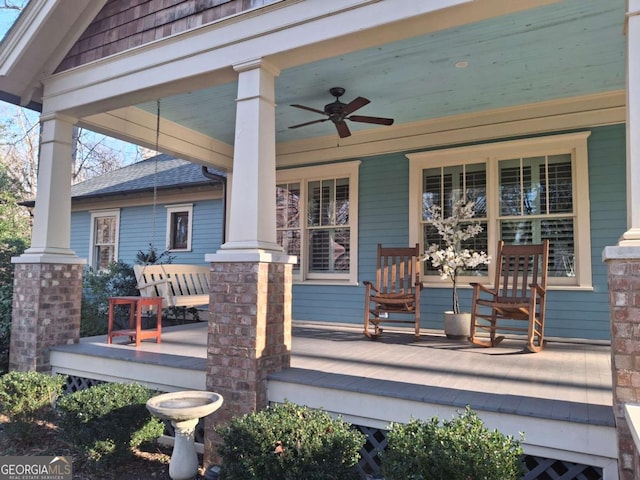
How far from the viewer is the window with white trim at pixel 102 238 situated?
9.20m

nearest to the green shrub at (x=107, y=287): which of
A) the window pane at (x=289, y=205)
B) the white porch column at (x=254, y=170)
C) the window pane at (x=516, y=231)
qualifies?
the window pane at (x=289, y=205)

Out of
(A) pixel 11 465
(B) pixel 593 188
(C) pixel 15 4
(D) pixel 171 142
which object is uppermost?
(C) pixel 15 4

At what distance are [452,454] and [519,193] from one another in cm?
386

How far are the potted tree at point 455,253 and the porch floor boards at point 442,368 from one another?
228 millimetres

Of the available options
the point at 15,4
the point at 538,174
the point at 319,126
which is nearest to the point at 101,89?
the point at 319,126

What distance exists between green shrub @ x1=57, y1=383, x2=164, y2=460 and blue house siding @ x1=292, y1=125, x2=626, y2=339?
3066 millimetres

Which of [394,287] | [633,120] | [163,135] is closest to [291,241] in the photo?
[394,287]

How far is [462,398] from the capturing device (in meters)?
2.50

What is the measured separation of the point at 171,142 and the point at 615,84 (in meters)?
4.96

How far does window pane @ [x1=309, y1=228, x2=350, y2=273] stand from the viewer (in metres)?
5.98

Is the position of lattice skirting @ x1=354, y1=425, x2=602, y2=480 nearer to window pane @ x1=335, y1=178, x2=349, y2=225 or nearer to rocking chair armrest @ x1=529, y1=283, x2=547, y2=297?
rocking chair armrest @ x1=529, y1=283, x2=547, y2=297

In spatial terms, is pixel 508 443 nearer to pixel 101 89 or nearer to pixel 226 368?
pixel 226 368

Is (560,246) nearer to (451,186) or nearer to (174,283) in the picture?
(451,186)

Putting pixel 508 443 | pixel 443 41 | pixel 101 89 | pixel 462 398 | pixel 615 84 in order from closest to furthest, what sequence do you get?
pixel 508 443, pixel 462 398, pixel 443 41, pixel 101 89, pixel 615 84
